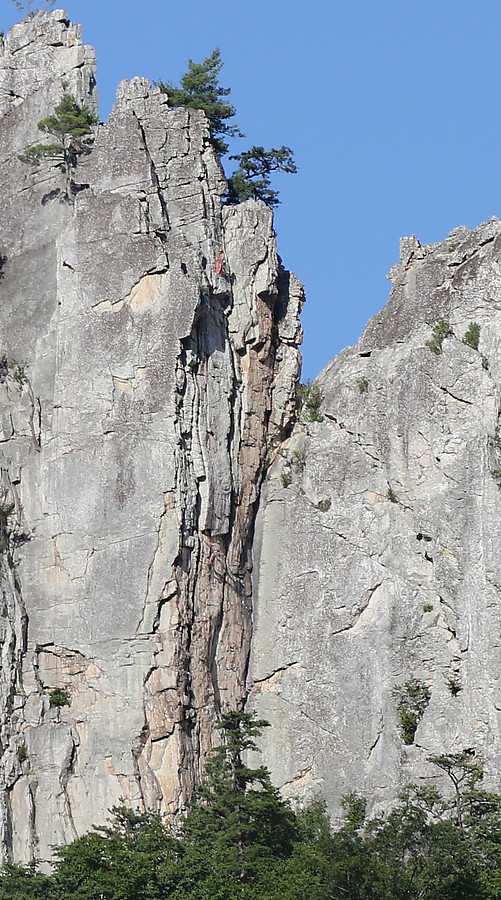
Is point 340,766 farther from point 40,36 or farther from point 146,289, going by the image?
point 40,36

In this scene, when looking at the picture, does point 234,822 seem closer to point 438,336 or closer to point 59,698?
point 59,698

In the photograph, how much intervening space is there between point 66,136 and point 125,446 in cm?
974

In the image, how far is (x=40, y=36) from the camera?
58062mm

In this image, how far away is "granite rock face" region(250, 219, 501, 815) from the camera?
49.9 m

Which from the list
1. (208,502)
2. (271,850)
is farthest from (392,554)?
(271,850)

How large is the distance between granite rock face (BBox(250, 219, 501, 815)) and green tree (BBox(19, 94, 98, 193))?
30.4ft

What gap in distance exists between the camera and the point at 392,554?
5159 centimetres

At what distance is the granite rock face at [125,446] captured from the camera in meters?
48.9

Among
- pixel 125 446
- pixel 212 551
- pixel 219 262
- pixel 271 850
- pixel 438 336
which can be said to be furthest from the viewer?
pixel 219 262

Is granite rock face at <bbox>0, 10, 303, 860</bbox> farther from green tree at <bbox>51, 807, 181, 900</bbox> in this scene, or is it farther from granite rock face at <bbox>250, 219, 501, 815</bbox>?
green tree at <bbox>51, 807, 181, 900</bbox>

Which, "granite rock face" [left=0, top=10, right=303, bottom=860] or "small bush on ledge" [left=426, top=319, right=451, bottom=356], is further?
"small bush on ledge" [left=426, top=319, right=451, bottom=356]

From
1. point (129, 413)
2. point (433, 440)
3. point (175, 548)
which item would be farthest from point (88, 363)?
point (433, 440)

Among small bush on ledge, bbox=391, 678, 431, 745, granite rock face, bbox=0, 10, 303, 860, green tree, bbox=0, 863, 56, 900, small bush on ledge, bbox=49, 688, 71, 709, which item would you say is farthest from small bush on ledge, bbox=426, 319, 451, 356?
green tree, bbox=0, 863, 56, 900

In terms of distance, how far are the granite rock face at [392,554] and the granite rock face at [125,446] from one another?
1169mm
